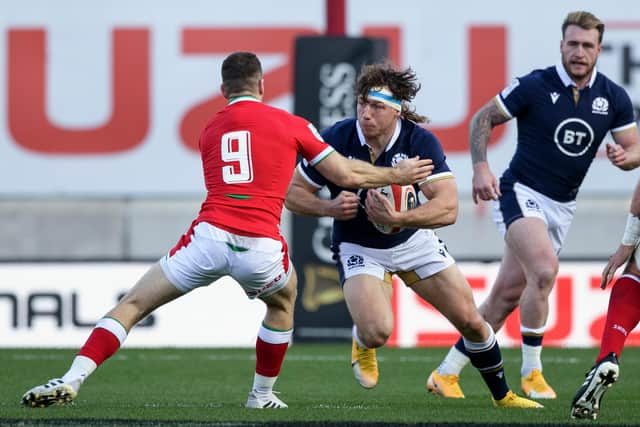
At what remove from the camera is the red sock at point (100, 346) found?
22.2ft

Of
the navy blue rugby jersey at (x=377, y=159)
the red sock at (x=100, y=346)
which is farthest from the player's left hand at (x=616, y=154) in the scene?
the red sock at (x=100, y=346)

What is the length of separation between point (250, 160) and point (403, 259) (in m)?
1.15

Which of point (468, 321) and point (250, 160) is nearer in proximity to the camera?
point (250, 160)

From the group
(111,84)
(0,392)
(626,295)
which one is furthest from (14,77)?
(626,295)

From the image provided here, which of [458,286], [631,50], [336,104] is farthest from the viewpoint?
[631,50]

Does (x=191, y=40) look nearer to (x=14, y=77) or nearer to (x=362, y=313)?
(x=14, y=77)

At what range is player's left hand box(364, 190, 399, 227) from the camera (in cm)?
721

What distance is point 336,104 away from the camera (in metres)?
13.6

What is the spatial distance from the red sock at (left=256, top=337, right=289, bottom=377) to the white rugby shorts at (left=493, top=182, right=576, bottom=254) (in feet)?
6.77

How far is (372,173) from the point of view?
7.05m

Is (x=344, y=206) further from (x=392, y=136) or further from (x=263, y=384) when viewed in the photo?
(x=263, y=384)

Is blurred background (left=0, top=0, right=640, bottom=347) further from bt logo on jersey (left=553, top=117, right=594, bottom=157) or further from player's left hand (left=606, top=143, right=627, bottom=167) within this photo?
player's left hand (left=606, top=143, right=627, bottom=167)

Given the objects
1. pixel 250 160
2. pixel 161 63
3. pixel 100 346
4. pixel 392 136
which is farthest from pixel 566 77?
pixel 161 63

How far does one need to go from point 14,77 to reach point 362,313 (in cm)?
1065
